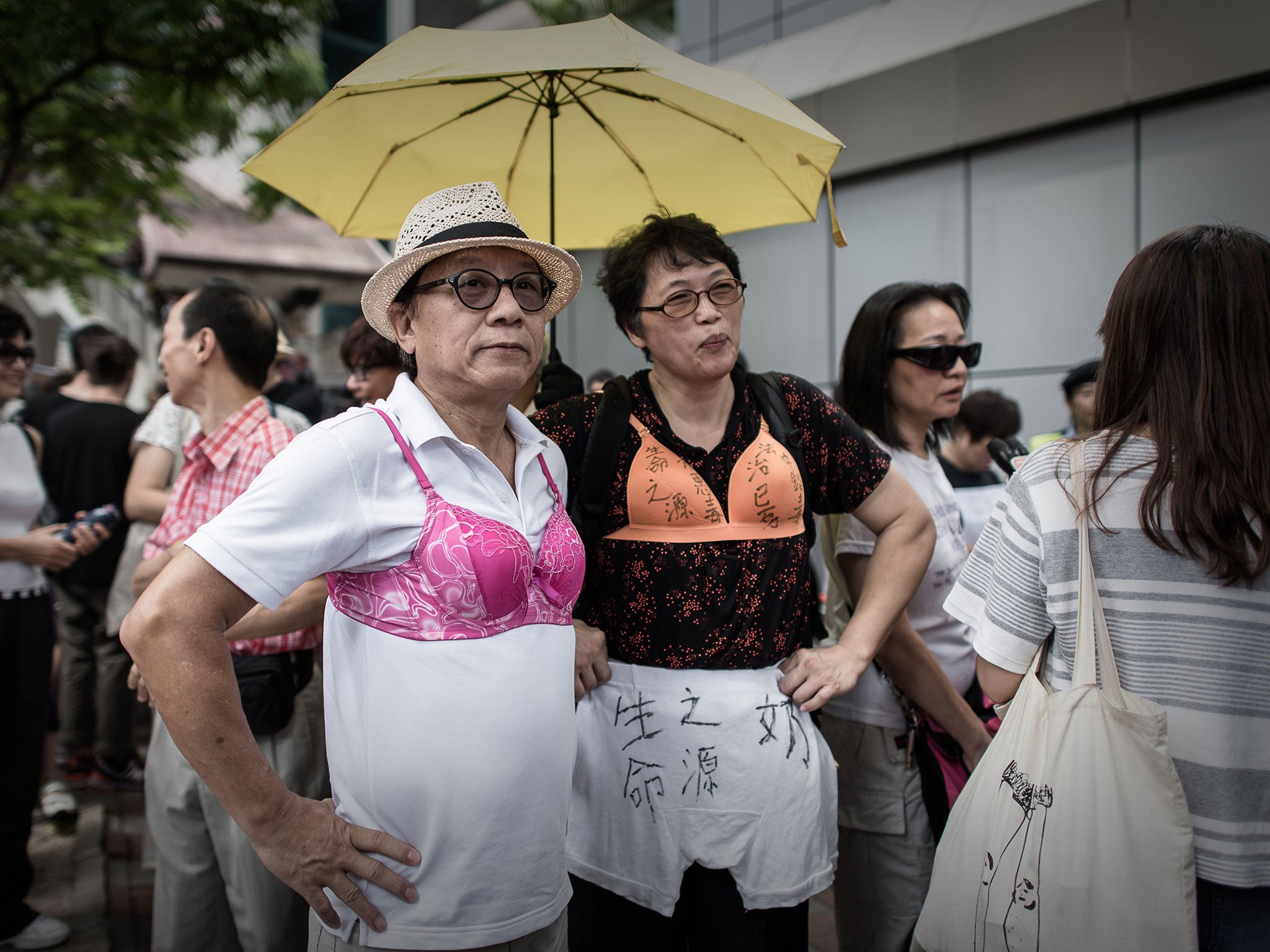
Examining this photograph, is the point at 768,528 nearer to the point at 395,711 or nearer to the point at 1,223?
the point at 395,711

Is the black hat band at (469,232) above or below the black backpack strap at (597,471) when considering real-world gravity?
above

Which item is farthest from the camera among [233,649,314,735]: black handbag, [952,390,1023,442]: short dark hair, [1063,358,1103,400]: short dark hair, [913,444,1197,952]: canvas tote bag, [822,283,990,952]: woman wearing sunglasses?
[952,390,1023,442]: short dark hair

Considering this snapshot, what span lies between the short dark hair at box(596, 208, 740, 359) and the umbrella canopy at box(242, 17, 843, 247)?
340mm

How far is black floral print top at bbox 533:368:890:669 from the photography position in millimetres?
2156

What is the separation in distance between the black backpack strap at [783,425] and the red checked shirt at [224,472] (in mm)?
1433

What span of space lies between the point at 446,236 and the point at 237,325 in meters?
1.30

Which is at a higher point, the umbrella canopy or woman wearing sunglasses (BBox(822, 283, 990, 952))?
the umbrella canopy

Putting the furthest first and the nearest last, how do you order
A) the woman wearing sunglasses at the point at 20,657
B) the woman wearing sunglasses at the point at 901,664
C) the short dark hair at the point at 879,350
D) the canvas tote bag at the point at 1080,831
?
the woman wearing sunglasses at the point at 20,657 < the short dark hair at the point at 879,350 < the woman wearing sunglasses at the point at 901,664 < the canvas tote bag at the point at 1080,831

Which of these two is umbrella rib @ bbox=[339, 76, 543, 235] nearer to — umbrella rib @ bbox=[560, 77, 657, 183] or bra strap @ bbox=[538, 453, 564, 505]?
umbrella rib @ bbox=[560, 77, 657, 183]

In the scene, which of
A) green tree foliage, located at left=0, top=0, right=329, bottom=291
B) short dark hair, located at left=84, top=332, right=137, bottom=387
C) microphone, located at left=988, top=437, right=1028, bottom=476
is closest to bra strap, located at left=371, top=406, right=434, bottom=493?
microphone, located at left=988, top=437, right=1028, bottom=476

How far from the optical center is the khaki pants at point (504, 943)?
1.65 meters

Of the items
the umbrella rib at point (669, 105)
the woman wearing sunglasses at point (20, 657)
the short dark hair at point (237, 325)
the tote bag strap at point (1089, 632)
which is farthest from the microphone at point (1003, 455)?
the woman wearing sunglasses at point (20, 657)

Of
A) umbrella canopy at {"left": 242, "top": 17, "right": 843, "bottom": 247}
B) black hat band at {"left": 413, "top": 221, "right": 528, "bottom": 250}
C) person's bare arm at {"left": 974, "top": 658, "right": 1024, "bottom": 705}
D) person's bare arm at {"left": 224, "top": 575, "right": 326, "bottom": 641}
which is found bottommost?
person's bare arm at {"left": 974, "top": 658, "right": 1024, "bottom": 705}

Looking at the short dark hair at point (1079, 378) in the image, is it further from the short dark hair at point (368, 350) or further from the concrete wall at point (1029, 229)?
the short dark hair at point (368, 350)
